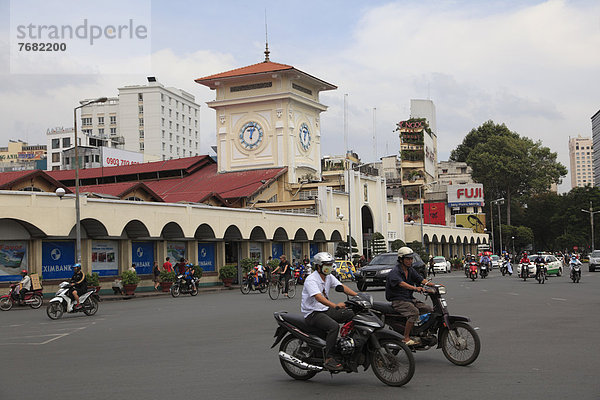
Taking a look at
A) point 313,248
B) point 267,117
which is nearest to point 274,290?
point 313,248

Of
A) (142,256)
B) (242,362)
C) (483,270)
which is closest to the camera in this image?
(242,362)

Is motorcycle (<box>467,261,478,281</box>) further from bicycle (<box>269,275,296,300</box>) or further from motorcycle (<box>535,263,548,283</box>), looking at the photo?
bicycle (<box>269,275,296,300</box>)

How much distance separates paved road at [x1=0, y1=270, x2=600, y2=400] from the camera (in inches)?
339

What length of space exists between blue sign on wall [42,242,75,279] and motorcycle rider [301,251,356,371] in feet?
84.9

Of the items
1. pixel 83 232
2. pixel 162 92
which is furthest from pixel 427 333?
pixel 162 92

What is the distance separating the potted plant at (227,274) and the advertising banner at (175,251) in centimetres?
249

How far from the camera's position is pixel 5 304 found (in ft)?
88.4

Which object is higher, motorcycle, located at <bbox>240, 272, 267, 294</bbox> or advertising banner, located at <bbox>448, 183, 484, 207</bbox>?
advertising banner, located at <bbox>448, 183, 484, 207</bbox>

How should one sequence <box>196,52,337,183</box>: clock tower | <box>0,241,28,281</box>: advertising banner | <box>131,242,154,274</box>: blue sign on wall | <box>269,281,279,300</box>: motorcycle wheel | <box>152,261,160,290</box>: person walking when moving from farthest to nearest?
<box>196,52,337,183</box>: clock tower, <box>131,242,154,274</box>: blue sign on wall, <box>152,261,160,290</box>: person walking, <box>0,241,28,281</box>: advertising banner, <box>269,281,279,300</box>: motorcycle wheel

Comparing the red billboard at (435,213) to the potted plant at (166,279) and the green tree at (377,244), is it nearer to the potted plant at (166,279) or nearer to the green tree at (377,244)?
the green tree at (377,244)

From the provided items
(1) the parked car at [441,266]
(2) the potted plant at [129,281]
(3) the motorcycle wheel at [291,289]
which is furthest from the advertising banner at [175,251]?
(1) the parked car at [441,266]

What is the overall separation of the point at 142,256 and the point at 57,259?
232 inches

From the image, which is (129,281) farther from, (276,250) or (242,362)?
(242,362)

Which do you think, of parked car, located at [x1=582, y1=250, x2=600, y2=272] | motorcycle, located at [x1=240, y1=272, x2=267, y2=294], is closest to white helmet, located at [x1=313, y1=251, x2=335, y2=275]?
motorcycle, located at [x1=240, y1=272, x2=267, y2=294]
